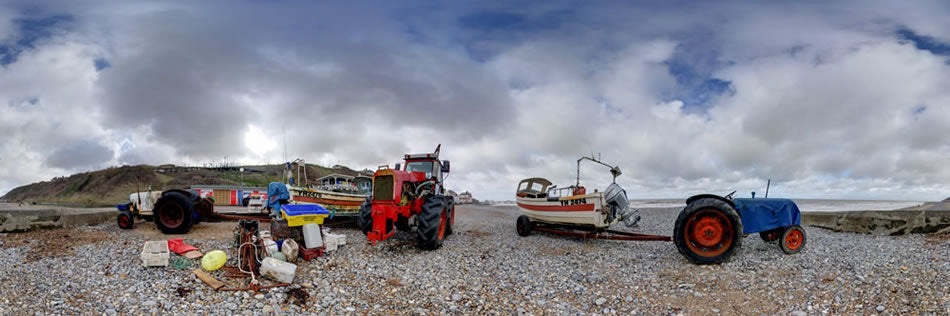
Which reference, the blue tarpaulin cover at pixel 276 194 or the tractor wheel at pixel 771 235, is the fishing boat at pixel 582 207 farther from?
the blue tarpaulin cover at pixel 276 194

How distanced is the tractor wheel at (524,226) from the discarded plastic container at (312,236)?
6456 mm

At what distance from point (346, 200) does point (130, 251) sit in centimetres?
662

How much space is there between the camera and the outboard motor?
10.3 meters

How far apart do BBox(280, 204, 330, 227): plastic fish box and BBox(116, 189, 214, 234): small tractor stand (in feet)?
15.4

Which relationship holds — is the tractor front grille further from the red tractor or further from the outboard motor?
the outboard motor

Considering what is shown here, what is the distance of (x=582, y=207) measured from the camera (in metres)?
10.8

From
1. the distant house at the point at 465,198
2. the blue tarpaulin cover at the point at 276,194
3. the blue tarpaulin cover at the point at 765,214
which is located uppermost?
the blue tarpaulin cover at the point at 276,194

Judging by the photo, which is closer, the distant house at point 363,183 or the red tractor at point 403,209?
the red tractor at point 403,209

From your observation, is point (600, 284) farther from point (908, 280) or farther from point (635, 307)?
point (908, 280)

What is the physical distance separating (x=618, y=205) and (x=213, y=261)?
Result: 8.90 meters

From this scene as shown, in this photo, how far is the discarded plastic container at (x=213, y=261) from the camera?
263 inches

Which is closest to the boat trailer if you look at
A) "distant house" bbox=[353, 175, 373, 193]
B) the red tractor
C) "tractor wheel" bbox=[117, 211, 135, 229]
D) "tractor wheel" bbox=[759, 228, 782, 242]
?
"tractor wheel" bbox=[759, 228, 782, 242]

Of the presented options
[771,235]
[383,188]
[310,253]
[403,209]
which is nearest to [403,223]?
[403,209]

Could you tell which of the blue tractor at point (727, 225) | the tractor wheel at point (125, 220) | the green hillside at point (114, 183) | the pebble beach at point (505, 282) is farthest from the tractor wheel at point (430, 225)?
the green hillside at point (114, 183)
